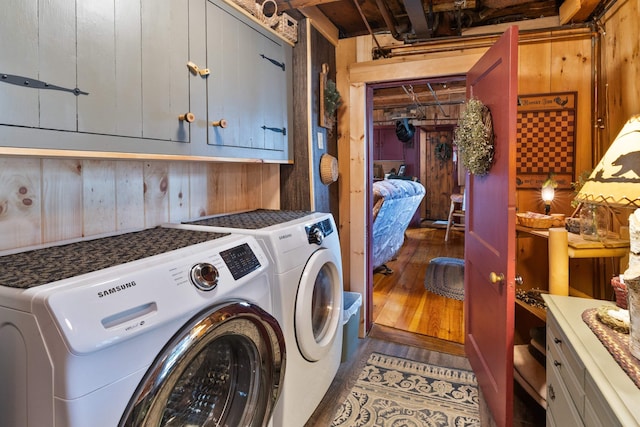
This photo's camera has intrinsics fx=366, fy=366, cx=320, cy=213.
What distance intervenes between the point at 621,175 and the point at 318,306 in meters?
1.38

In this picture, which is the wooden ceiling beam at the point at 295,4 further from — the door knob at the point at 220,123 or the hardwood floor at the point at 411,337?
the hardwood floor at the point at 411,337

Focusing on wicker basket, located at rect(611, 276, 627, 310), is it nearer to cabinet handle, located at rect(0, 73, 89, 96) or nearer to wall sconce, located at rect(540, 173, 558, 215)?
wall sconce, located at rect(540, 173, 558, 215)

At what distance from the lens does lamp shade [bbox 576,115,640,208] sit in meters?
1.07

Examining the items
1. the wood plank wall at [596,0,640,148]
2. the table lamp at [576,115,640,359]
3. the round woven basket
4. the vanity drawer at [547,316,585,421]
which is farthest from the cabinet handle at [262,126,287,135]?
the wood plank wall at [596,0,640,148]

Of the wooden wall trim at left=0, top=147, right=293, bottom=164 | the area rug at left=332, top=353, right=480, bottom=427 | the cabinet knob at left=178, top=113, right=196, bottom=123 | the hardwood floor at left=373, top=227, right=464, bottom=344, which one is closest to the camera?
the wooden wall trim at left=0, top=147, right=293, bottom=164

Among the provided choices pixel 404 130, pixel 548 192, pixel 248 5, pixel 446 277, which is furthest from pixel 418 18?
pixel 404 130

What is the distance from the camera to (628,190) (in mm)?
1072

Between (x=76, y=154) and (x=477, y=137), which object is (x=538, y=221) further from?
(x=76, y=154)

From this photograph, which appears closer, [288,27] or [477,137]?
[477,137]

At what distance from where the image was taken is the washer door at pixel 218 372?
92 centimetres

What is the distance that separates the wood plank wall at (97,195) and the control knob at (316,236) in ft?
2.25

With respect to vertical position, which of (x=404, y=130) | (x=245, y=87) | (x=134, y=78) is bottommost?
(x=134, y=78)

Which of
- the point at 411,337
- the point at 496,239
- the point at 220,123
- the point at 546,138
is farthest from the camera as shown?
the point at 411,337

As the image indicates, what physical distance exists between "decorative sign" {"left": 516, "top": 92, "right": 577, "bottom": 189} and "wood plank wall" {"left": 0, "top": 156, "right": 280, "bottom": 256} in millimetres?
1869
